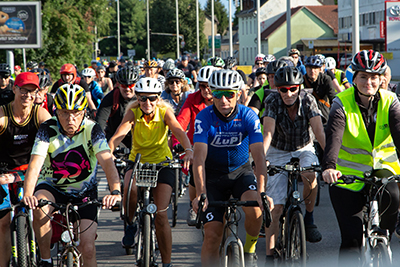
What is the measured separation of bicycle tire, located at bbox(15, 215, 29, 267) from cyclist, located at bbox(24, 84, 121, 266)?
16 centimetres

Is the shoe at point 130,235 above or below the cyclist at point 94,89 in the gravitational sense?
below

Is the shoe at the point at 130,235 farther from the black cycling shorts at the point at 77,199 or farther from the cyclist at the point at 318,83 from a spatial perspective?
the cyclist at the point at 318,83

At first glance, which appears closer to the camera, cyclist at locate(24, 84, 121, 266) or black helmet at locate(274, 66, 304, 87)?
cyclist at locate(24, 84, 121, 266)

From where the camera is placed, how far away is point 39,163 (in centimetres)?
509

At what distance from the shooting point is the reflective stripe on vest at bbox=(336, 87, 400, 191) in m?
5.09

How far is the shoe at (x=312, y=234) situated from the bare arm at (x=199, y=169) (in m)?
1.98

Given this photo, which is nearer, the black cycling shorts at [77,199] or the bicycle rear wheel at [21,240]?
the black cycling shorts at [77,199]

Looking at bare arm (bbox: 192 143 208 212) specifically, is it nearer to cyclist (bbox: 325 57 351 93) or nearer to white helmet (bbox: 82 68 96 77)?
cyclist (bbox: 325 57 351 93)

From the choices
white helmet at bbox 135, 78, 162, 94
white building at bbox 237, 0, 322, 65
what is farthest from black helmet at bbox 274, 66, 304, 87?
white building at bbox 237, 0, 322, 65

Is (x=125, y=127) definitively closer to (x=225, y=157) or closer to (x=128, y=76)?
(x=128, y=76)

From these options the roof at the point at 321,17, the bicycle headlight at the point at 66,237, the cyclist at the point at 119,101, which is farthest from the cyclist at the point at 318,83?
the roof at the point at 321,17

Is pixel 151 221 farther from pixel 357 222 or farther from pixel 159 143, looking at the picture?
pixel 357 222

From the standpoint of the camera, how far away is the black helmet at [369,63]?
199 inches

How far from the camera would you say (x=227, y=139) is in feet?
18.0
